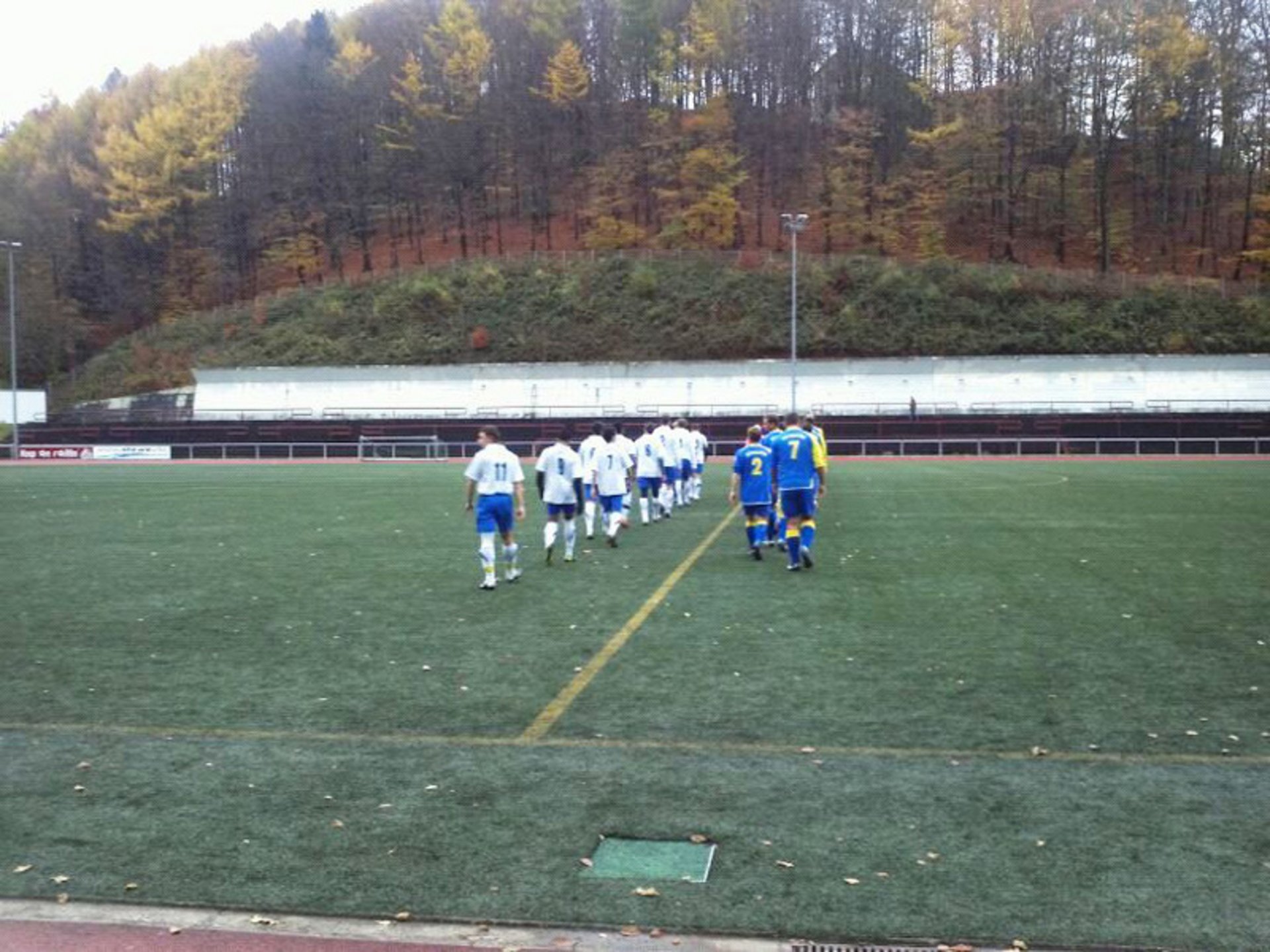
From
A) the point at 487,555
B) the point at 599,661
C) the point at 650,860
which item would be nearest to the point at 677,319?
the point at 487,555

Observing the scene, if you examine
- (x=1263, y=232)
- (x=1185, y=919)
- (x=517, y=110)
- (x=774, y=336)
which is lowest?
(x=1185, y=919)

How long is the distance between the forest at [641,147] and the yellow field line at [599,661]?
5527 centimetres

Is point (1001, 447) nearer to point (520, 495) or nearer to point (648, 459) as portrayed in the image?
point (648, 459)

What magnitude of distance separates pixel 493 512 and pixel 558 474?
199cm

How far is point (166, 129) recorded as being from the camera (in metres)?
78.1

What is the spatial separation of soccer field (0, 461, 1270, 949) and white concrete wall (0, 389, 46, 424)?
159 feet

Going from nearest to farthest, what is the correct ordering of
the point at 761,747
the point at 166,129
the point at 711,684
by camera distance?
the point at 761,747
the point at 711,684
the point at 166,129

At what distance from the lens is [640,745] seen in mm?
6625

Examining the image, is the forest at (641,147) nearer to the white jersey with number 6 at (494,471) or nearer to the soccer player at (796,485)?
the soccer player at (796,485)

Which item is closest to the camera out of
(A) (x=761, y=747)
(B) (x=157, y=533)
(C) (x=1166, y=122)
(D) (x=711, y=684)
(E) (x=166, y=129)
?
(A) (x=761, y=747)

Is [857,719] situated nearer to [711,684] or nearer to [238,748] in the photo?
[711,684]

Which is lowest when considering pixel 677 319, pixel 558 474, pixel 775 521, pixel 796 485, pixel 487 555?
pixel 775 521

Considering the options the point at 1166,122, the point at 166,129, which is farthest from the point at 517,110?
the point at 1166,122

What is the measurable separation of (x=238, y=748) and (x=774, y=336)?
5399 centimetres
